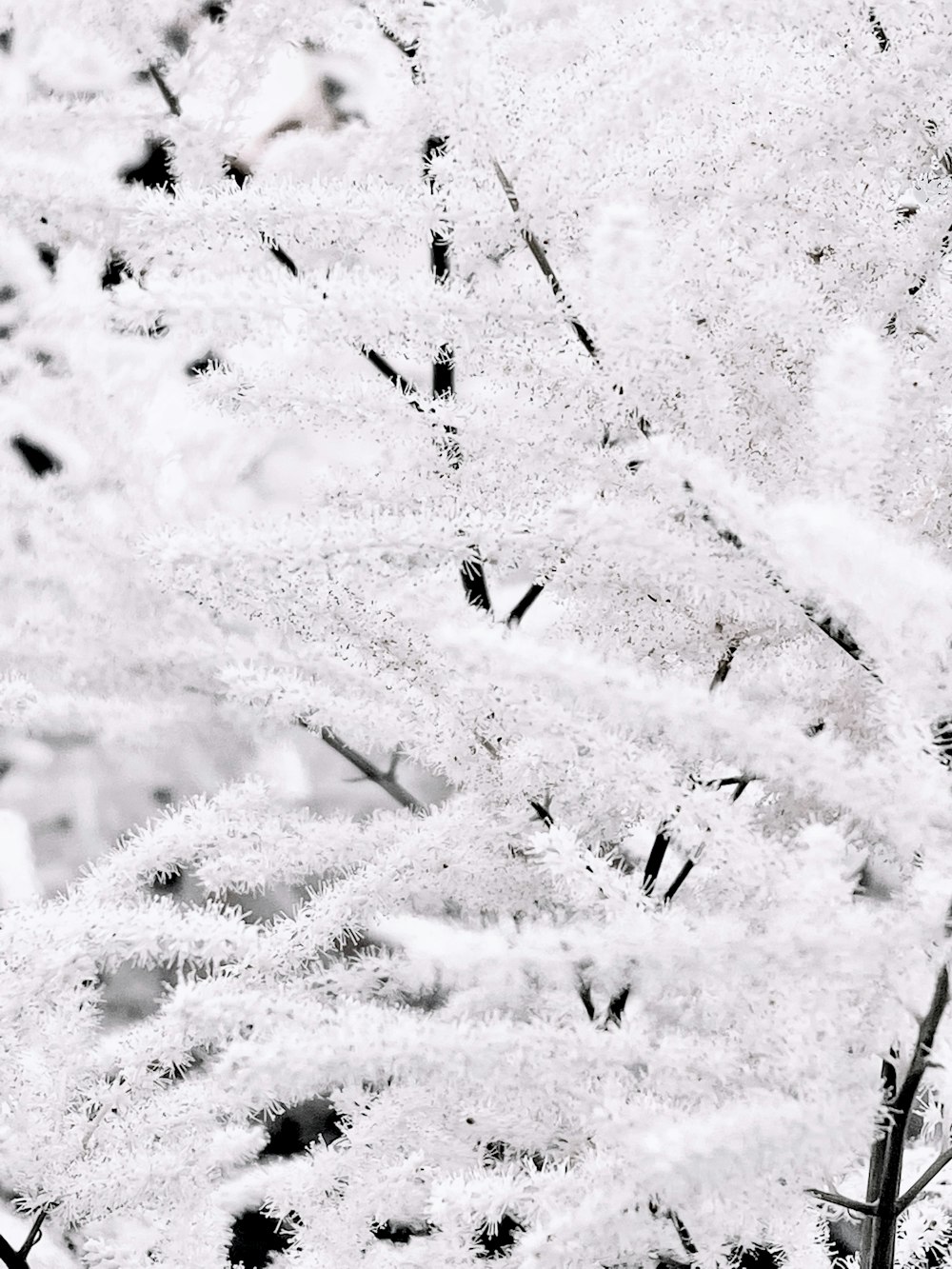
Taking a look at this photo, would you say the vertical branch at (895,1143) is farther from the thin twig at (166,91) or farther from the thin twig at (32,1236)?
the thin twig at (166,91)

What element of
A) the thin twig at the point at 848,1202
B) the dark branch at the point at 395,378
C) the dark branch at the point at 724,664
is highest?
the dark branch at the point at 395,378

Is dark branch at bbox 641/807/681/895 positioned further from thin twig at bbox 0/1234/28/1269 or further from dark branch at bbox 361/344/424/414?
thin twig at bbox 0/1234/28/1269

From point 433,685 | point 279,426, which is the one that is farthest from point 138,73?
point 433,685

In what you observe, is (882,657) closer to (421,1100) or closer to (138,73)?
(421,1100)

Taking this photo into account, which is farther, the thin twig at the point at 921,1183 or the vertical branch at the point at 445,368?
the vertical branch at the point at 445,368

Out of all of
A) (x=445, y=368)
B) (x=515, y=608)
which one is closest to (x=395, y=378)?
(x=445, y=368)

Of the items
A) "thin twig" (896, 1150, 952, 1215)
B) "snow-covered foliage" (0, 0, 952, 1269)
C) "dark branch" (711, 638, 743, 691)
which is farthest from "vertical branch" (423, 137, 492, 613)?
"thin twig" (896, 1150, 952, 1215)

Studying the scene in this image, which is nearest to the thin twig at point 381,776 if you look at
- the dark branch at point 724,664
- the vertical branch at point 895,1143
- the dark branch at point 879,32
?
the dark branch at point 724,664

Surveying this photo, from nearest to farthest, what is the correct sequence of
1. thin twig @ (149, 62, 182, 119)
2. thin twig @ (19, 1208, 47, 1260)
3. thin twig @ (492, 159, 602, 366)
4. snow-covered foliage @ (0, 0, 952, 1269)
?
1. snow-covered foliage @ (0, 0, 952, 1269)
2. thin twig @ (492, 159, 602, 366)
3. thin twig @ (19, 1208, 47, 1260)
4. thin twig @ (149, 62, 182, 119)
